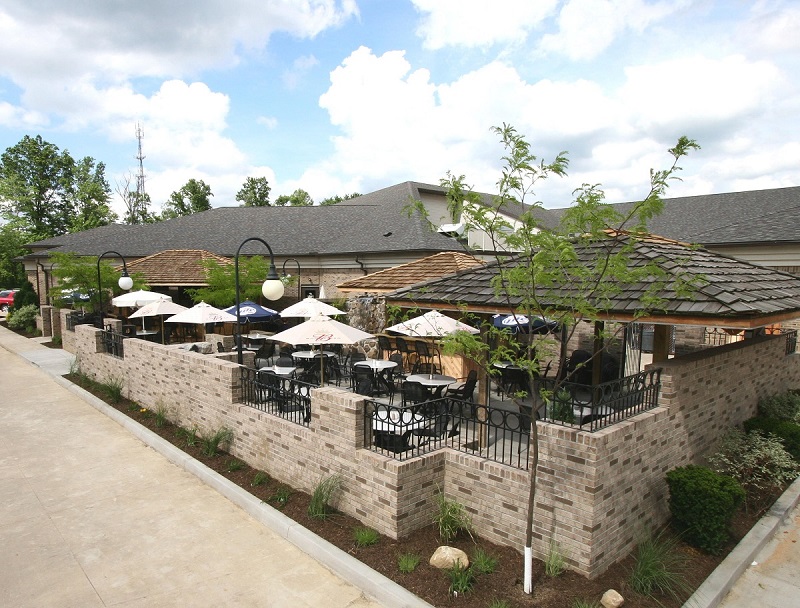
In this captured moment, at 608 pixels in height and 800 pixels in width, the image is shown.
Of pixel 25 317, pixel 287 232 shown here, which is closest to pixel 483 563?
pixel 287 232

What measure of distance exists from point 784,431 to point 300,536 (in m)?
7.97

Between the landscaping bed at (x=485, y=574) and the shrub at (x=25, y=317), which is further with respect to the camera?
the shrub at (x=25, y=317)

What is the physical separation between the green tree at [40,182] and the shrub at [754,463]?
5461 cm

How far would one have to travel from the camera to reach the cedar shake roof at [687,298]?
6.11m

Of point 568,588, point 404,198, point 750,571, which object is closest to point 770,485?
point 750,571

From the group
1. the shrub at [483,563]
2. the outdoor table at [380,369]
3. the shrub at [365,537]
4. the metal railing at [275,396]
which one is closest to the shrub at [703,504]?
the shrub at [483,563]

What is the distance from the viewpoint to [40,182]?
49.3 m

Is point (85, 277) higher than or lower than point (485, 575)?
higher

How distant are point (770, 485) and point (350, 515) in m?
6.44

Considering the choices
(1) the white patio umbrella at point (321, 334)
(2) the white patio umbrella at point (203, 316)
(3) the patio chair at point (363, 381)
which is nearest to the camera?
(1) the white patio umbrella at point (321, 334)

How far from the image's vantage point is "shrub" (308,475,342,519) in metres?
6.84

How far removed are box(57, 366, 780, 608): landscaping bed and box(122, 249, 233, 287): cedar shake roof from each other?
56.5ft

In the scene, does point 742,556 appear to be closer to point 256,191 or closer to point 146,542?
point 146,542

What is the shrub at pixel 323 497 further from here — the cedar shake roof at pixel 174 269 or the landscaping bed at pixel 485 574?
the cedar shake roof at pixel 174 269
